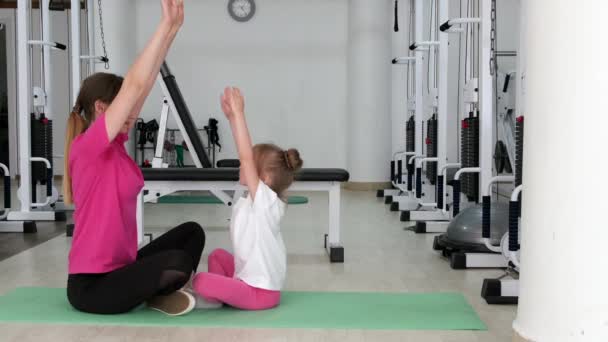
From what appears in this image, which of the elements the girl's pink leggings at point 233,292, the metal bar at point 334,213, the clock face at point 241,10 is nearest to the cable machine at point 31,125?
the metal bar at point 334,213

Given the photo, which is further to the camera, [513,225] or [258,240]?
[513,225]

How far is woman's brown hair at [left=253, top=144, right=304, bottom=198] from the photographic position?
2451mm

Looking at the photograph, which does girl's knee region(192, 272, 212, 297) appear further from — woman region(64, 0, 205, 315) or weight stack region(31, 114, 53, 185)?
weight stack region(31, 114, 53, 185)

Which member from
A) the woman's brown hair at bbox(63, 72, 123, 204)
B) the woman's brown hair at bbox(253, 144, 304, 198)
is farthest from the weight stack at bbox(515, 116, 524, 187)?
the woman's brown hair at bbox(63, 72, 123, 204)

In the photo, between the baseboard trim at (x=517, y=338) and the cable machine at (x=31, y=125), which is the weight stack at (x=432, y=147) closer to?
the cable machine at (x=31, y=125)

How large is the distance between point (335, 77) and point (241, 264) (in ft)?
19.8

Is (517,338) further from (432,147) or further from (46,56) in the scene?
(46,56)

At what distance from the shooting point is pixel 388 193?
6.92m

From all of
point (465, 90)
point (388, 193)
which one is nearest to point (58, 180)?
point (388, 193)

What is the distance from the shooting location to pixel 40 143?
509cm

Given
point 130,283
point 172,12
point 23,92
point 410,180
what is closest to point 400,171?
point 410,180

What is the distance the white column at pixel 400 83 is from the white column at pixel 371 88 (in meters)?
0.29

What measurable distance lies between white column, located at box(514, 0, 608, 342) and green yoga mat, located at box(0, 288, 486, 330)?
621 mm

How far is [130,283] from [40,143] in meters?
3.27
